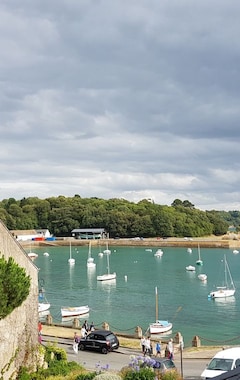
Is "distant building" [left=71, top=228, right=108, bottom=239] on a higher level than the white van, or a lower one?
higher

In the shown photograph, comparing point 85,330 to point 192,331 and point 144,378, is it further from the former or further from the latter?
point 144,378

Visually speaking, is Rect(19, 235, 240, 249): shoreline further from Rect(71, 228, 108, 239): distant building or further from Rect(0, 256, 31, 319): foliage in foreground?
Rect(0, 256, 31, 319): foliage in foreground

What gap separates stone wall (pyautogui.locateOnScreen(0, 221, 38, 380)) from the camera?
1723cm

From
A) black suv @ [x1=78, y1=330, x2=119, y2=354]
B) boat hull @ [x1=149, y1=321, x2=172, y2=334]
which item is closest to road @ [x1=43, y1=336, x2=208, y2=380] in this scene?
black suv @ [x1=78, y1=330, x2=119, y2=354]

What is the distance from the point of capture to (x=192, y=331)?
4300cm

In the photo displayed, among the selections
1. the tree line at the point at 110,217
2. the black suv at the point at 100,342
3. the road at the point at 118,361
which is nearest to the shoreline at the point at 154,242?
the tree line at the point at 110,217

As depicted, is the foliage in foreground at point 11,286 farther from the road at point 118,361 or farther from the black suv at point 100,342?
the black suv at point 100,342

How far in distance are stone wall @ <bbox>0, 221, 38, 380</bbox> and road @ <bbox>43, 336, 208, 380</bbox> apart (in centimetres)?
503

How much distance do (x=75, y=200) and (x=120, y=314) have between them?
133m

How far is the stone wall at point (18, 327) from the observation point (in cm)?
1723

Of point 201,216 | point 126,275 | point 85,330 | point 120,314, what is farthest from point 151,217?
point 85,330

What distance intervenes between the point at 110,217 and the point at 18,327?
149613mm

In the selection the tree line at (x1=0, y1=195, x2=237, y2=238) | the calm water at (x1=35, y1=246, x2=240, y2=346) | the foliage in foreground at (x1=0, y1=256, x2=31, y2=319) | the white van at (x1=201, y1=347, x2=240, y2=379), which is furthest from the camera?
the tree line at (x1=0, y1=195, x2=237, y2=238)

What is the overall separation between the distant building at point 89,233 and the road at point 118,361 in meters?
135
